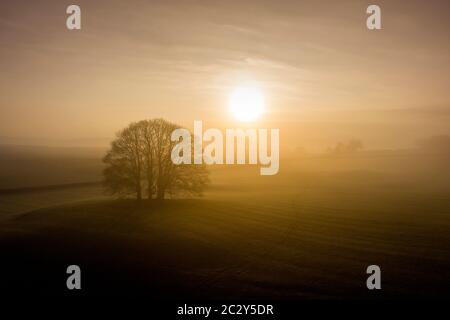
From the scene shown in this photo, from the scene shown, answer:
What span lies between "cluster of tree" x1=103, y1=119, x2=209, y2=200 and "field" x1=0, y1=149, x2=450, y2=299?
5.94 ft

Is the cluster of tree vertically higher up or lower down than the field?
higher up

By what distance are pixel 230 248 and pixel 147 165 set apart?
13.5 metres

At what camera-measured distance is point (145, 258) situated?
20.8 meters

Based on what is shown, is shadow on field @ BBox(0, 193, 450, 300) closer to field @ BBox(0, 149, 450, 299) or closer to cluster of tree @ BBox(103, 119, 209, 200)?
field @ BBox(0, 149, 450, 299)

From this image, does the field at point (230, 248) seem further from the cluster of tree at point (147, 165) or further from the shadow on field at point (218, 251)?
the cluster of tree at point (147, 165)

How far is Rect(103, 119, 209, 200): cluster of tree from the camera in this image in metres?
31.8

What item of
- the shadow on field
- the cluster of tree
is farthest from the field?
the cluster of tree

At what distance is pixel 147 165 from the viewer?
32125 millimetres

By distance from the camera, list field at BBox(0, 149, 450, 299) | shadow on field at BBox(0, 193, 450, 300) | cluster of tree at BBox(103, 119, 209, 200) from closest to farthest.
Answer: shadow on field at BBox(0, 193, 450, 300) → field at BBox(0, 149, 450, 299) → cluster of tree at BBox(103, 119, 209, 200)

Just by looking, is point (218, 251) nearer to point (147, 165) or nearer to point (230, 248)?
point (230, 248)

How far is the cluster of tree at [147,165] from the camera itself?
3175 centimetres
